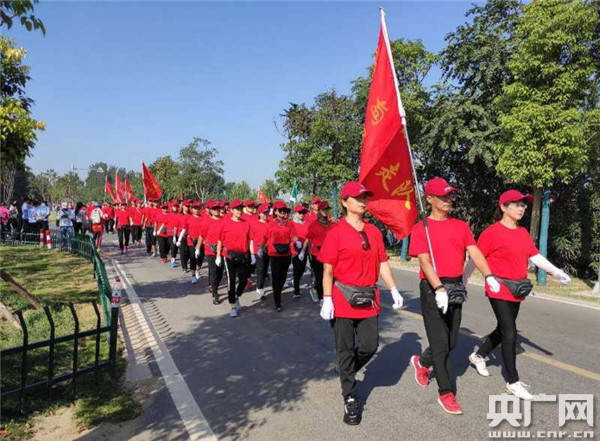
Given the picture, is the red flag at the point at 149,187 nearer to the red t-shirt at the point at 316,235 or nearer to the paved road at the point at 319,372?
the paved road at the point at 319,372

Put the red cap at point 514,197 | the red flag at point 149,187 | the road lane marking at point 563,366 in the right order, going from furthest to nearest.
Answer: the red flag at point 149,187 → the road lane marking at point 563,366 → the red cap at point 514,197

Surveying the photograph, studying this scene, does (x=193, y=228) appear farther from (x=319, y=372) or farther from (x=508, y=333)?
(x=508, y=333)

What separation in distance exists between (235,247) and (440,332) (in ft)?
14.0

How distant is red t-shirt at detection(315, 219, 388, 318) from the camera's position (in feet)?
12.5

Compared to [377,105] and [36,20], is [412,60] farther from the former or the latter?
[36,20]

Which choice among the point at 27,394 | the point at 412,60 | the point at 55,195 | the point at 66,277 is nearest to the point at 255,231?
the point at 27,394

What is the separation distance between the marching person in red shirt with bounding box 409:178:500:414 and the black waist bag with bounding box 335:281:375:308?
0.56 meters

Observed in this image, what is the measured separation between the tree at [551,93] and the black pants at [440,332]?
760 centimetres

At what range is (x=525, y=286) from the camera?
4.14m

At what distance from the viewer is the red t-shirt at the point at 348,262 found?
3811 millimetres

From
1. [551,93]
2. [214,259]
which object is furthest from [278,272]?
[551,93]

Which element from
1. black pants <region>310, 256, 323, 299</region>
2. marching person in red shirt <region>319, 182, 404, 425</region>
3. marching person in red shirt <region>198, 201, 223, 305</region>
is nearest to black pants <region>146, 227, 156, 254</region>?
marching person in red shirt <region>198, 201, 223, 305</region>

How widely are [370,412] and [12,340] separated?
15.5 ft

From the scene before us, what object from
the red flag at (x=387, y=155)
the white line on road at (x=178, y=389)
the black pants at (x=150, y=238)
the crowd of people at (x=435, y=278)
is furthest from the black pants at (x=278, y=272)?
the black pants at (x=150, y=238)
